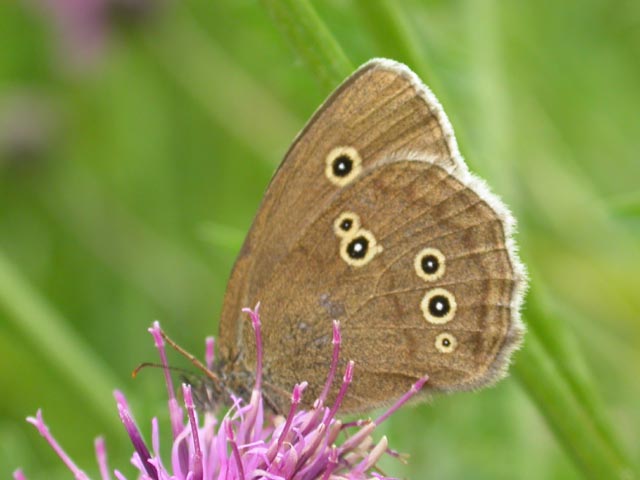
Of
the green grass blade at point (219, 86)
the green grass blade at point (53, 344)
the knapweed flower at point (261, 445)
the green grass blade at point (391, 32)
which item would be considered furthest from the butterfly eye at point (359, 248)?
the green grass blade at point (219, 86)

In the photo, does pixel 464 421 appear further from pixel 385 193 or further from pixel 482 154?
pixel 385 193

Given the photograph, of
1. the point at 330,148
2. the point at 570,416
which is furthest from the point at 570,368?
the point at 330,148

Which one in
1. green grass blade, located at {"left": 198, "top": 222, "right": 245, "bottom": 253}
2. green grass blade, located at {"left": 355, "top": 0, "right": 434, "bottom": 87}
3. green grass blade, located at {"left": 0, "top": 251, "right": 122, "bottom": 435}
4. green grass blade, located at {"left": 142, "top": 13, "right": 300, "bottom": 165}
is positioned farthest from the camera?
green grass blade, located at {"left": 142, "top": 13, "right": 300, "bottom": 165}

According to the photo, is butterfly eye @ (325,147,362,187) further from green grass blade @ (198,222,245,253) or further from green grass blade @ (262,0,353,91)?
green grass blade @ (198,222,245,253)

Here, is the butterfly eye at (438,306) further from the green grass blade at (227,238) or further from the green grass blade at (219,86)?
the green grass blade at (219,86)

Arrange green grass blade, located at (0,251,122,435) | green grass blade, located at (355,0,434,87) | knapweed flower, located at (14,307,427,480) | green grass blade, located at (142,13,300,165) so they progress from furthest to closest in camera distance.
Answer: green grass blade, located at (142,13,300,165) → green grass blade, located at (0,251,122,435) → green grass blade, located at (355,0,434,87) → knapweed flower, located at (14,307,427,480)

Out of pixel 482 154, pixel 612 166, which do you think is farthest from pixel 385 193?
pixel 612 166

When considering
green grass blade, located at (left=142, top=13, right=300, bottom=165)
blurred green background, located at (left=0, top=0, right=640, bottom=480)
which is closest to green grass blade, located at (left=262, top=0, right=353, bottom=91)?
blurred green background, located at (left=0, top=0, right=640, bottom=480)
